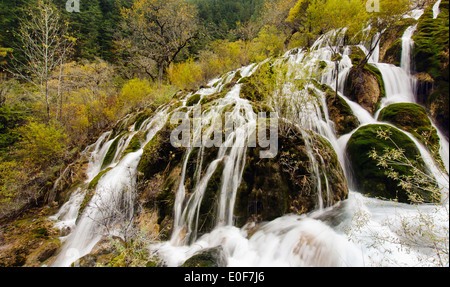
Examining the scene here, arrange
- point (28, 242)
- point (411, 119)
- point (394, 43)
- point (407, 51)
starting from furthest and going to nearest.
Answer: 1. point (394, 43)
2. point (407, 51)
3. point (411, 119)
4. point (28, 242)

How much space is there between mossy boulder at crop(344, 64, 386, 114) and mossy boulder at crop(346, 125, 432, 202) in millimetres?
3088

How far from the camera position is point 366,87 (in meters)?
8.00

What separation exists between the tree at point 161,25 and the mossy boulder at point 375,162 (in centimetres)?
1873

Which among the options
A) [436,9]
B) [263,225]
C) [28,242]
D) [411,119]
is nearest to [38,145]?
[28,242]

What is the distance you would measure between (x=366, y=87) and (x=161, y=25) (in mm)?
21390

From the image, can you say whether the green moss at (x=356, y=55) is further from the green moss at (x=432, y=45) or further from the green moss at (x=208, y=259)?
the green moss at (x=208, y=259)

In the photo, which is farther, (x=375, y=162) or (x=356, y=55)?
(x=356, y=55)

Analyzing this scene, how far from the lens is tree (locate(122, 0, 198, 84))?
17484mm

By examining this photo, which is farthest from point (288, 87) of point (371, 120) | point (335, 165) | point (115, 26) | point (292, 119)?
point (115, 26)

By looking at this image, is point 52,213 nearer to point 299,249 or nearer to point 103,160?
point 103,160

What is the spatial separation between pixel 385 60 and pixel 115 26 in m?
41.3

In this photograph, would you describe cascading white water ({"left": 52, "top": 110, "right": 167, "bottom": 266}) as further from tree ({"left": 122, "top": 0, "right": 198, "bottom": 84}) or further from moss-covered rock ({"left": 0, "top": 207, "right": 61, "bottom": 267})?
tree ({"left": 122, "top": 0, "right": 198, "bottom": 84})

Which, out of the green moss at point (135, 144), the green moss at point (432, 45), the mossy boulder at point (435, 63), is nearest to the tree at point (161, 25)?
the green moss at point (135, 144)

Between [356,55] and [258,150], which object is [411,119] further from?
[258,150]
